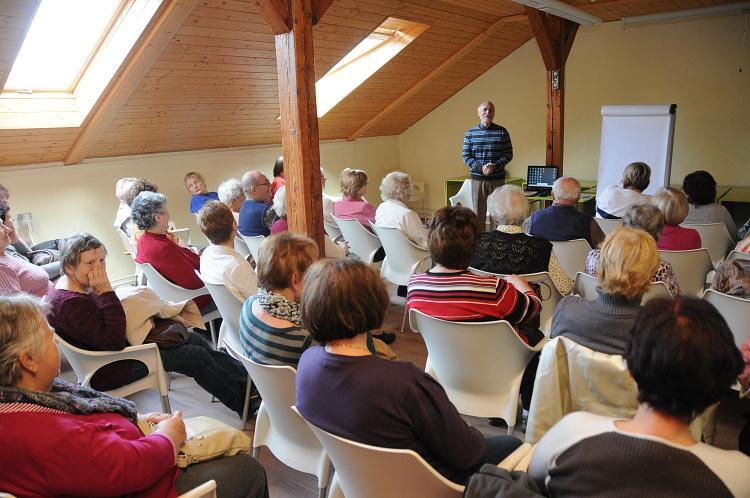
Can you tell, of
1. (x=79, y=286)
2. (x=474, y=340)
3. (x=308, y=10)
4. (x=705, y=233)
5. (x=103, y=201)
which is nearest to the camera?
(x=474, y=340)

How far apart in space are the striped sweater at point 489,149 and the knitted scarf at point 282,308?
14.1 feet

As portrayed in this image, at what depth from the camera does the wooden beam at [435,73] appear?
7.21 meters

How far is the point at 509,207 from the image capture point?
3.07 m

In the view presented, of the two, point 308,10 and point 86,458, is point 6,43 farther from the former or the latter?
point 86,458

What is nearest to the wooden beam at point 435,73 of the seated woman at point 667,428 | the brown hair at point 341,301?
the brown hair at point 341,301

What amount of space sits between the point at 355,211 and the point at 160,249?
1.85 m

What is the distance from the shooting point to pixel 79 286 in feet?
8.11

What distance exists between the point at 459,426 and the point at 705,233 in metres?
3.17

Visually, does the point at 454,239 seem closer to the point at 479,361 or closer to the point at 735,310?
the point at 479,361

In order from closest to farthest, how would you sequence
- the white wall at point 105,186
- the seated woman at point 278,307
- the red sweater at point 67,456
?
the red sweater at point 67,456 → the seated woman at point 278,307 → the white wall at point 105,186

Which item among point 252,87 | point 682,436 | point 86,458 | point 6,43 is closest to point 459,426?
point 682,436

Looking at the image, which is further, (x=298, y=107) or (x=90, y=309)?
(x=298, y=107)

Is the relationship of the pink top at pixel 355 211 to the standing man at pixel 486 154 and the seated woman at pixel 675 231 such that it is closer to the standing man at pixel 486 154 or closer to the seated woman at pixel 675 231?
the standing man at pixel 486 154

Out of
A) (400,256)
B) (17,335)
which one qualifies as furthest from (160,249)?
(17,335)
